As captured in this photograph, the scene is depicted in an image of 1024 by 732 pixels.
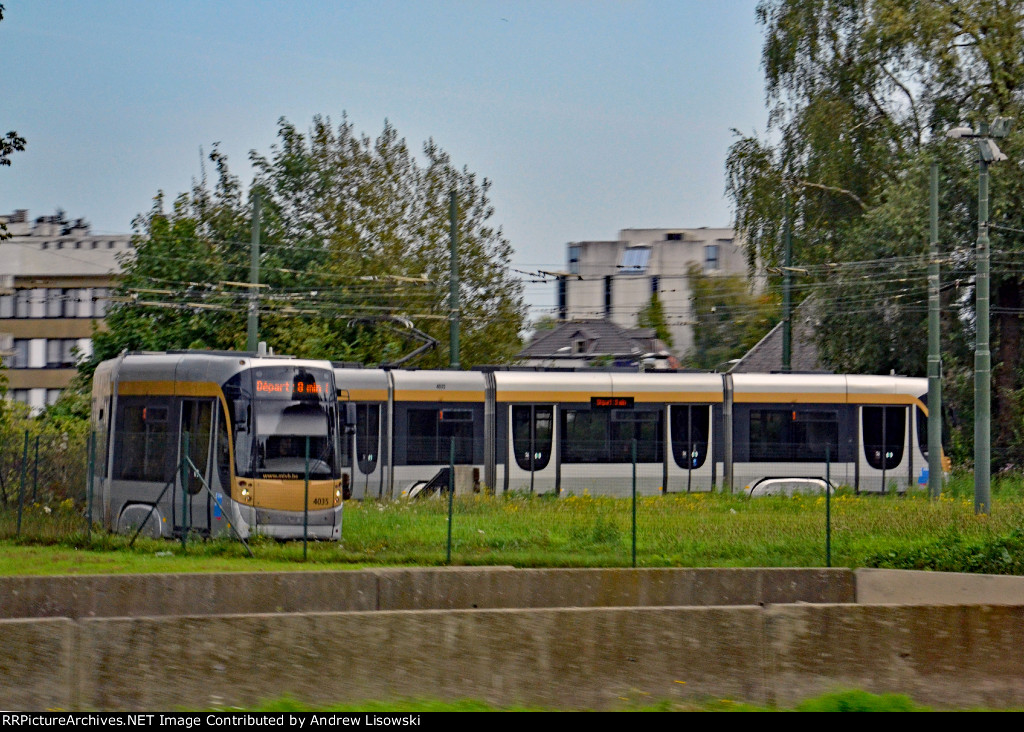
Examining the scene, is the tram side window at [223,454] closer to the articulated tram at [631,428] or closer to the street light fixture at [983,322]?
the articulated tram at [631,428]

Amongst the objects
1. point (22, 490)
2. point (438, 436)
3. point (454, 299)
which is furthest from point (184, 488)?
point (454, 299)

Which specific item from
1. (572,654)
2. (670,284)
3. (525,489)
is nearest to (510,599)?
(572,654)

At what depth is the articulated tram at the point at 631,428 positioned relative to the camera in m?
26.3

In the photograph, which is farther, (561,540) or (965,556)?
(561,540)

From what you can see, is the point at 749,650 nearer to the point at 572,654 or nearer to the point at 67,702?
the point at 572,654

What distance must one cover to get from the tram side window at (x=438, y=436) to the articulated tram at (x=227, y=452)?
6.34 metres

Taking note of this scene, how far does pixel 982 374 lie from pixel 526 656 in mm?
17542

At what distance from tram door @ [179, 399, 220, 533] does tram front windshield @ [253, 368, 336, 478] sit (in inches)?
27.2

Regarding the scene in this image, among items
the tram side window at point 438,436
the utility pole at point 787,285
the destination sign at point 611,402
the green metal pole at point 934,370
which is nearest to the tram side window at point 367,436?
the tram side window at point 438,436

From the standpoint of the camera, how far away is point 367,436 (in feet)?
85.8

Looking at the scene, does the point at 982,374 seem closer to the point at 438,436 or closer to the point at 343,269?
the point at 438,436

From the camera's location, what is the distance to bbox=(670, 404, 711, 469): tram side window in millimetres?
27688

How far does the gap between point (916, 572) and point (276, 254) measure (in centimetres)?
3255

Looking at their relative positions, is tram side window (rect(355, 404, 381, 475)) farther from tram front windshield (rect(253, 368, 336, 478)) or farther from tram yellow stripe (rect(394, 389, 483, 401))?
tram front windshield (rect(253, 368, 336, 478))
